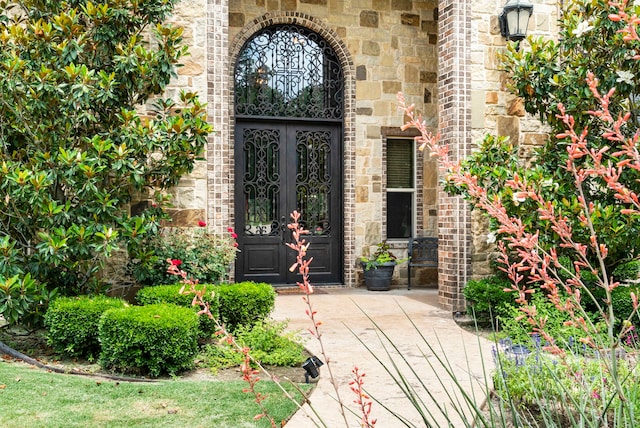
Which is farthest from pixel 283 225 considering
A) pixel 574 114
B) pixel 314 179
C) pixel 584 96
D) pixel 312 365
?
pixel 312 365

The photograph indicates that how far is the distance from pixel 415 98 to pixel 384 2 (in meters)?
1.59

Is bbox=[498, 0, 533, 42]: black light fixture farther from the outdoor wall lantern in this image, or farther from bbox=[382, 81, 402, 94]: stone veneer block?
bbox=[382, 81, 402, 94]: stone veneer block

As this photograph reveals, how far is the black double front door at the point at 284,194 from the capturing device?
30.7ft

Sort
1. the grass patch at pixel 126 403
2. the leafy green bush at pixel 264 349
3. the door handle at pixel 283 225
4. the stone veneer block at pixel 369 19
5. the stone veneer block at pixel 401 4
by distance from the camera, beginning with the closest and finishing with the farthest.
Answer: the grass patch at pixel 126 403 < the leafy green bush at pixel 264 349 < the door handle at pixel 283 225 < the stone veneer block at pixel 369 19 < the stone veneer block at pixel 401 4

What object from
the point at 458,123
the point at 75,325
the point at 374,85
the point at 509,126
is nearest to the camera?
the point at 75,325

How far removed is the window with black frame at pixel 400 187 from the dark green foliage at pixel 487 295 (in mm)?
3183

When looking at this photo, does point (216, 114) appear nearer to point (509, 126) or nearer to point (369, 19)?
point (509, 126)

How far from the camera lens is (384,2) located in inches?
390

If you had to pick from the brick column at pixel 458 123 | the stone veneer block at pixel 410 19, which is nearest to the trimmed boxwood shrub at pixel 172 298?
the brick column at pixel 458 123

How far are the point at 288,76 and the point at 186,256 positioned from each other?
4356mm

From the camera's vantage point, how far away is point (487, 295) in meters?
6.52

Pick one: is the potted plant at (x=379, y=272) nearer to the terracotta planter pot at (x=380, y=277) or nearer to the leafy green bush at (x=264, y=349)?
the terracotta planter pot at (x=380, y=277)

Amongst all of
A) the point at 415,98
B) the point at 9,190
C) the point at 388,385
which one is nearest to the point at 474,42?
the point at 415,98

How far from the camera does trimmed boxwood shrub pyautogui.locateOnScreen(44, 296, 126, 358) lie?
16.1ft
